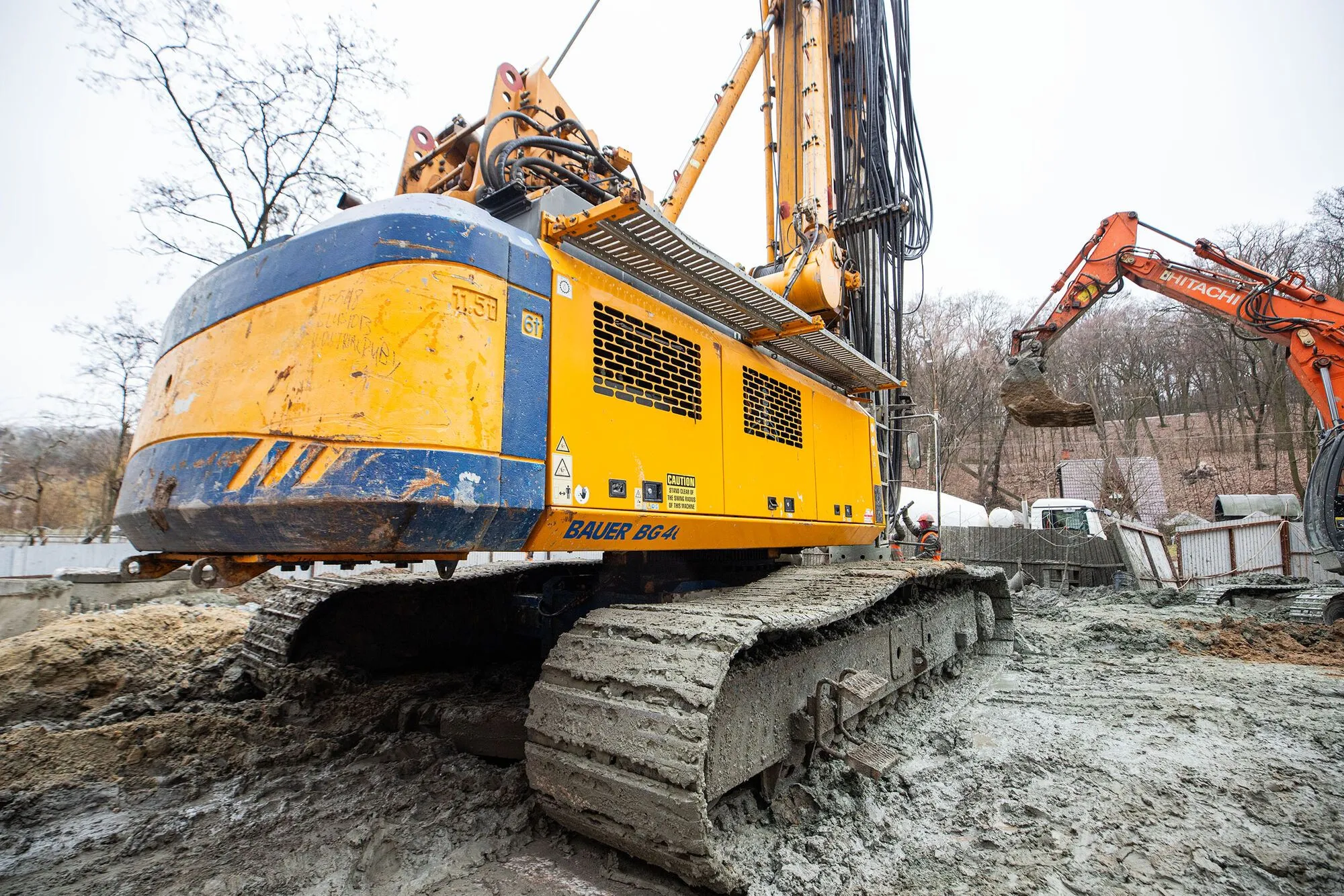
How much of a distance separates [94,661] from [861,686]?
5.12 metres

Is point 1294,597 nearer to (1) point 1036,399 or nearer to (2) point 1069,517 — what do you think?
(1) point 1036,399

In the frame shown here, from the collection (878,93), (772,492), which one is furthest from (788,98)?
(772,492)

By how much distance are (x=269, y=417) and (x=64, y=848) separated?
78.1 inches

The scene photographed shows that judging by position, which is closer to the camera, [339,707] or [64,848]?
[64,848]

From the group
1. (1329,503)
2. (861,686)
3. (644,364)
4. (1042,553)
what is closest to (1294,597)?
(1329,503)

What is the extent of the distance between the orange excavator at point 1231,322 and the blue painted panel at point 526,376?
8.55 meters

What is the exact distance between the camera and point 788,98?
5859 mm

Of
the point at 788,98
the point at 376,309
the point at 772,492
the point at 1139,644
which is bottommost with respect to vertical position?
the point at 1139,644

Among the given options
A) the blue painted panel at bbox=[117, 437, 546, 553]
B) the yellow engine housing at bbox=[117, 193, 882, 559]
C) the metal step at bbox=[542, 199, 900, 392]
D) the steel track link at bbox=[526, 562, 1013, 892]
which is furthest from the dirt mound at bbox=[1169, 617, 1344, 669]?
the blue painted panel at bbox=[117, 437, 546, 553]

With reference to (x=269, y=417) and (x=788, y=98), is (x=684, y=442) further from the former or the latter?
(x=788, y=98)

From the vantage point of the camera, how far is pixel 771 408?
386cm

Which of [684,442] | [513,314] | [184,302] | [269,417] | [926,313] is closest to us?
[269,417]

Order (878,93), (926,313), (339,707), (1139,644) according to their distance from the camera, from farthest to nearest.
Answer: (926,313) < (1139,644) < (878,93) < (339,707)

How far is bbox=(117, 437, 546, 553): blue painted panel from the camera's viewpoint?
2018 millimetres
